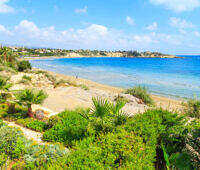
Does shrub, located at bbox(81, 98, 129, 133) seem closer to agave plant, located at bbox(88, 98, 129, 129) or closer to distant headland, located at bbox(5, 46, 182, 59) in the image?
agave plant, located at bbox(88, 98, 129, 129)

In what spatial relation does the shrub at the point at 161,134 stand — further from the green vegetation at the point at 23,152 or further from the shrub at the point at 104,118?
the green vegetation at the point at 23,152

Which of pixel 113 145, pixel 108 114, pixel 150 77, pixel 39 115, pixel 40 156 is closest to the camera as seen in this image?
pixel 113 145

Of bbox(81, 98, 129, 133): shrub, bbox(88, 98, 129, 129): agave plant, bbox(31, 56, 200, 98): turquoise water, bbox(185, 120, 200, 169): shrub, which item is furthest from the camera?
bbox(31, 56, 200, 98): turquoise water

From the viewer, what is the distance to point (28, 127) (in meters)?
6.95

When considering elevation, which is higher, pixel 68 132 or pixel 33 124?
pixel 68 132

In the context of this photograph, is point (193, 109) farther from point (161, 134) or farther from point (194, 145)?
point (194, 145)

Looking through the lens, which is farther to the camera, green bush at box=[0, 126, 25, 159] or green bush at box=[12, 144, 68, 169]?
green bush at box=[0, 126, 25, 159]

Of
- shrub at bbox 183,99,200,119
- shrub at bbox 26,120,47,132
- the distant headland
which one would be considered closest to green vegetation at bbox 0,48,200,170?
shrub at bbox 26,120,47,132

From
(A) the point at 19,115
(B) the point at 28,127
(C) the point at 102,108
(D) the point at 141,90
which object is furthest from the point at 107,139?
(D) the point at 141,90

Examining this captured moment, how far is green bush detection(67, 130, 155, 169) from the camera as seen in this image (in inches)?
114

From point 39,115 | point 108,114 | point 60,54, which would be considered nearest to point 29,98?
point 39,115

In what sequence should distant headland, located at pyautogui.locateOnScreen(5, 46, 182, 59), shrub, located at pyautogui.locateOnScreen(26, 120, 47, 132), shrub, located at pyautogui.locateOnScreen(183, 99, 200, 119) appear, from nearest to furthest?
shrub, located at pyautogui.locateOnScreen(26, 120, 47, 132), shrub, located at pyautogui.locateOnScreen(183, 99, 200, 119), distant headland, located at pyautogui.locateOnScreen(5, 46, 182, 59)

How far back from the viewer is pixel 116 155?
10.8ft

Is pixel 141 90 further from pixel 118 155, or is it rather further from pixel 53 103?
pixel 118 155
